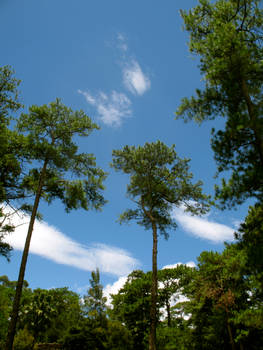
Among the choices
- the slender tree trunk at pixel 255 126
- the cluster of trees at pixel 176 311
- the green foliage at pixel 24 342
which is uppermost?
the slender tree trunk at pixel 255 126

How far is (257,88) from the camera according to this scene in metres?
9.74

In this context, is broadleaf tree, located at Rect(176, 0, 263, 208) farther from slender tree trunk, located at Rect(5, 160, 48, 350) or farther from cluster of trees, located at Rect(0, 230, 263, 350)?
slender tree trunk, located at Rect(5, 160, 48, 350)

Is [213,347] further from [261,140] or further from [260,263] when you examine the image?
[261,140]

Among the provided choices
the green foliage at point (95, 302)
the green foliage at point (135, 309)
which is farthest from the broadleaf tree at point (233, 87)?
the green foliage at point (135, 309)

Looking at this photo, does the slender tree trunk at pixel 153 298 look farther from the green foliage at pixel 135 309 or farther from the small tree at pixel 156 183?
the green foliage at pixel 135 309

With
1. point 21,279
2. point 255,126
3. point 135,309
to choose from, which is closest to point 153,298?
point 21,279

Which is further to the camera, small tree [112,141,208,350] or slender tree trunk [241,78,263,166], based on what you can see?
small tree [112,141,208,350]

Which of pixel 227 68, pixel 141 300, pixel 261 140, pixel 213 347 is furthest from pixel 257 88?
pixel 141 300

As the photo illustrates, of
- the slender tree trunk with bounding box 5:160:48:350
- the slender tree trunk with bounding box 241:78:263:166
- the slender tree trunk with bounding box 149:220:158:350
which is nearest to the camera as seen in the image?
the slender tree trunk with bounding box 241:78:263:166

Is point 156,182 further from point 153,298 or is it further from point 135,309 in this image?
point 135,309

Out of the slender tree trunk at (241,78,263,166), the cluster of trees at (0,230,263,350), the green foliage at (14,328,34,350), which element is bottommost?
the green foliage at (14,328,34,350)

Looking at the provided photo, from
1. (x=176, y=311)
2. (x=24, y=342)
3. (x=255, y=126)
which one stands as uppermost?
(x=255, y=126)

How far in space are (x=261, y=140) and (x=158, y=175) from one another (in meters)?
9.45

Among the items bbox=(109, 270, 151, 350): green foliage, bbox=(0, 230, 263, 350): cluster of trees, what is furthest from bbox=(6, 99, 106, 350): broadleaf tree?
bbox=(109, 270, 151, 350): green foliage
